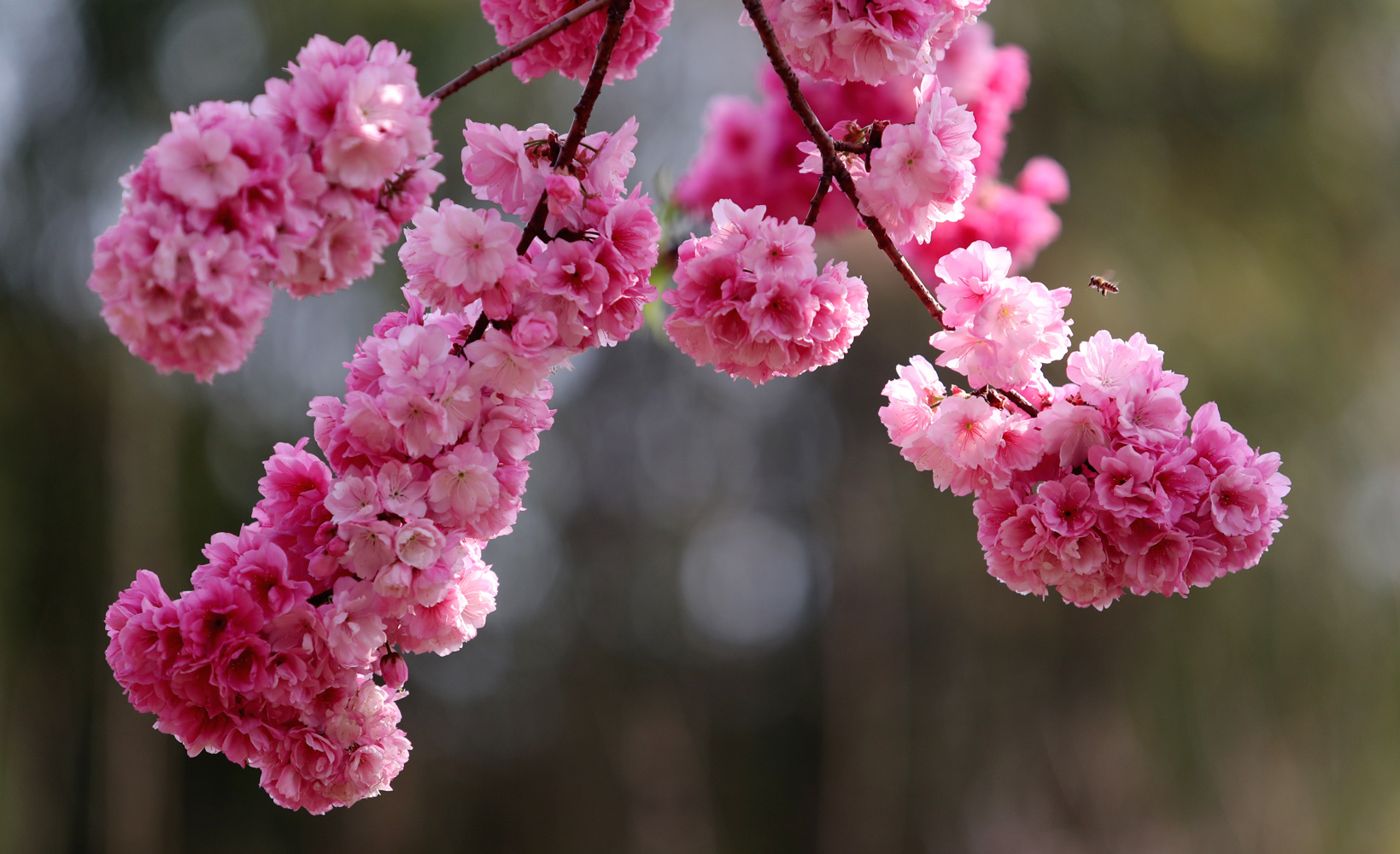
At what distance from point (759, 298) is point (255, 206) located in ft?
1.61

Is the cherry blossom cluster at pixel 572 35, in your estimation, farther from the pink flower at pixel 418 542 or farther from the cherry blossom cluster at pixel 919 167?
the pink flower at pixel 418 542

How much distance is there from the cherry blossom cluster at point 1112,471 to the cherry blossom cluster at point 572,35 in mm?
616

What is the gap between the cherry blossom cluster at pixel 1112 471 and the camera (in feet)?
3.40

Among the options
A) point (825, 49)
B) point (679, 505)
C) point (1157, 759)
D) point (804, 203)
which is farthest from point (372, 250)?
point (679, 505)

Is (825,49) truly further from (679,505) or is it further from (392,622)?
(679,505)

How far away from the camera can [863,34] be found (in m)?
1.08

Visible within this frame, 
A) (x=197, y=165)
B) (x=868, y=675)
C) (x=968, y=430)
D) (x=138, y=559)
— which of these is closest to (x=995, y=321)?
(x=968, y=430)

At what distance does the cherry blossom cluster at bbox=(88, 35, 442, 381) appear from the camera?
0.79 metres

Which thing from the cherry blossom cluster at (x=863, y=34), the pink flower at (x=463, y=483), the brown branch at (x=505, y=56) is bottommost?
the pink flower at (x=463, y=483)

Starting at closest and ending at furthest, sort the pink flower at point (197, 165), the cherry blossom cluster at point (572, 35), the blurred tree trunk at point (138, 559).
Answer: the pink flower at point (197, 165) → the cherry blossom cluster at point (572, 35) → the blurred tree trunk at point (138, 559)

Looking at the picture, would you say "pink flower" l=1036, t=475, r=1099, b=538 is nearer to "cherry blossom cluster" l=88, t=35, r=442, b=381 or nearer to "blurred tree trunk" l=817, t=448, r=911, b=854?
"cherry blossom cluster" l=88, t=35, r=442, b=381

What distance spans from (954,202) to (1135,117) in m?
4.70

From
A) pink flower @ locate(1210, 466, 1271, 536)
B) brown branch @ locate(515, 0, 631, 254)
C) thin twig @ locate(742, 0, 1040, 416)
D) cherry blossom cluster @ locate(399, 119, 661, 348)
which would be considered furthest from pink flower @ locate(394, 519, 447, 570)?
pink flower @ locate(1210, 466, 1271, 536)

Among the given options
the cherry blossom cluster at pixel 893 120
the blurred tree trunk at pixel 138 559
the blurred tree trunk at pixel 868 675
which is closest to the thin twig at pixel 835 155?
the cherry blossom cluster at pixel 893 120
